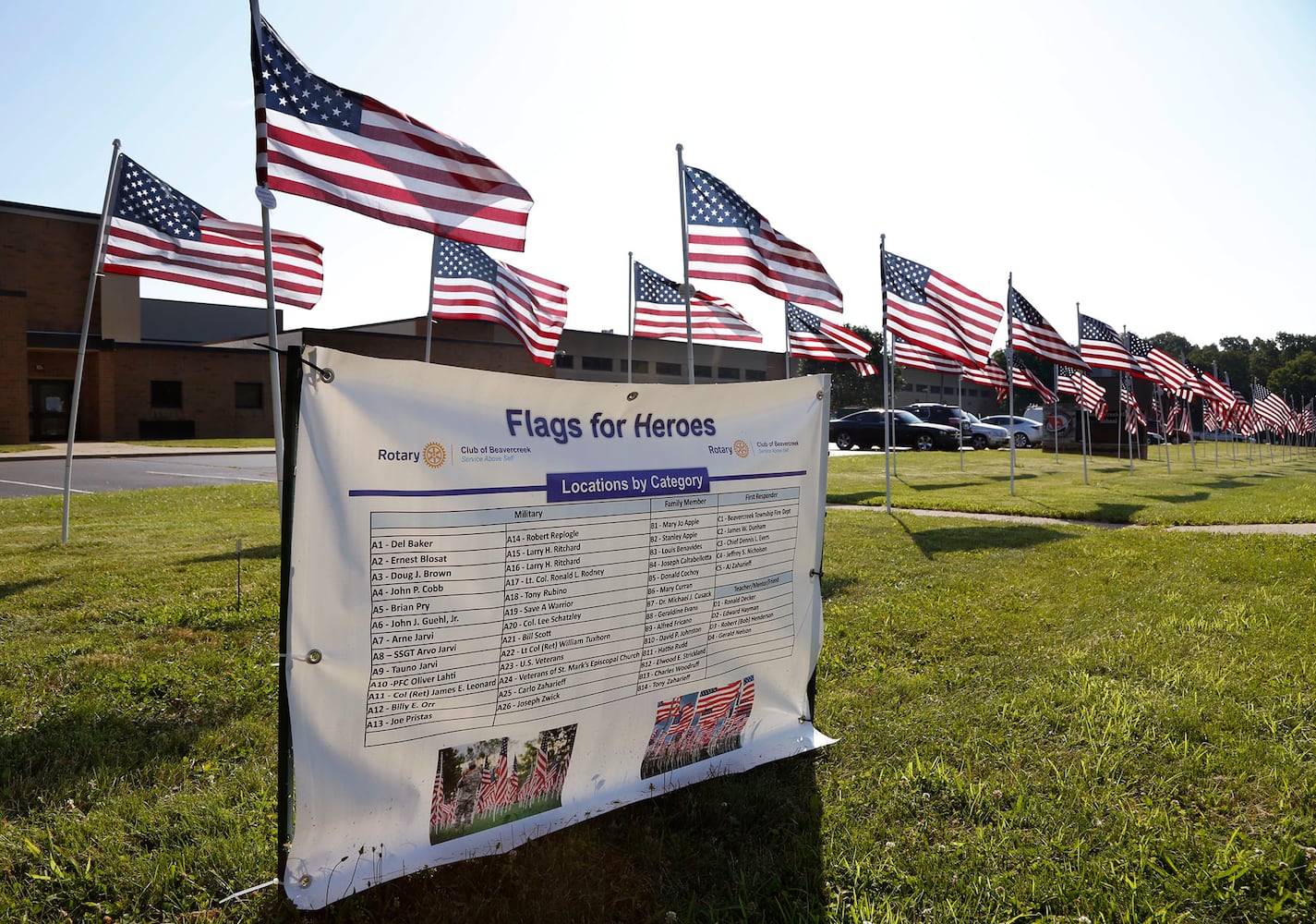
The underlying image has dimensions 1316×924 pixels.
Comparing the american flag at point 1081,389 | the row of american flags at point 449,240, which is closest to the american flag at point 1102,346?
the row of american flags at point 449,240

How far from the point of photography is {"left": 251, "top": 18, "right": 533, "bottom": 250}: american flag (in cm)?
519

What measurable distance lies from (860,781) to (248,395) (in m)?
40.1

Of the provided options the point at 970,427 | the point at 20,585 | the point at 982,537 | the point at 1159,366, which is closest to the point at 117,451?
the point at 20,585

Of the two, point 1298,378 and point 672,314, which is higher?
point 1298,378

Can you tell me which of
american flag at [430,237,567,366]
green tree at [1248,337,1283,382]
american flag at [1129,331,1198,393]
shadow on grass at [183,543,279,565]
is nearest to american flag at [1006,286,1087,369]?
american flag at [1129,331,1198,393]

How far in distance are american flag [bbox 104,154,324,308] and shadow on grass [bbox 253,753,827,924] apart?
631cm

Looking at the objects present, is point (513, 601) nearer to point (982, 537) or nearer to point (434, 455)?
point (434, 455)

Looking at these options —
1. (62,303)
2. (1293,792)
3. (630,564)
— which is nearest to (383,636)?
(630,564)

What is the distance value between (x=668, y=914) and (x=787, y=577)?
1432 millimetres

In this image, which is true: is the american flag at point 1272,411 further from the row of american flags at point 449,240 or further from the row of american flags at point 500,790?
the row of american flags at point 500,790

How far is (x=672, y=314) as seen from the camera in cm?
1348

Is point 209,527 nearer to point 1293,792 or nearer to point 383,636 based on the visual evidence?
point 383,636

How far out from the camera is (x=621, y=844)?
3164 millimetres

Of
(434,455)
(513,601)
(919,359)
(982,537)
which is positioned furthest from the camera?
(919,359)
